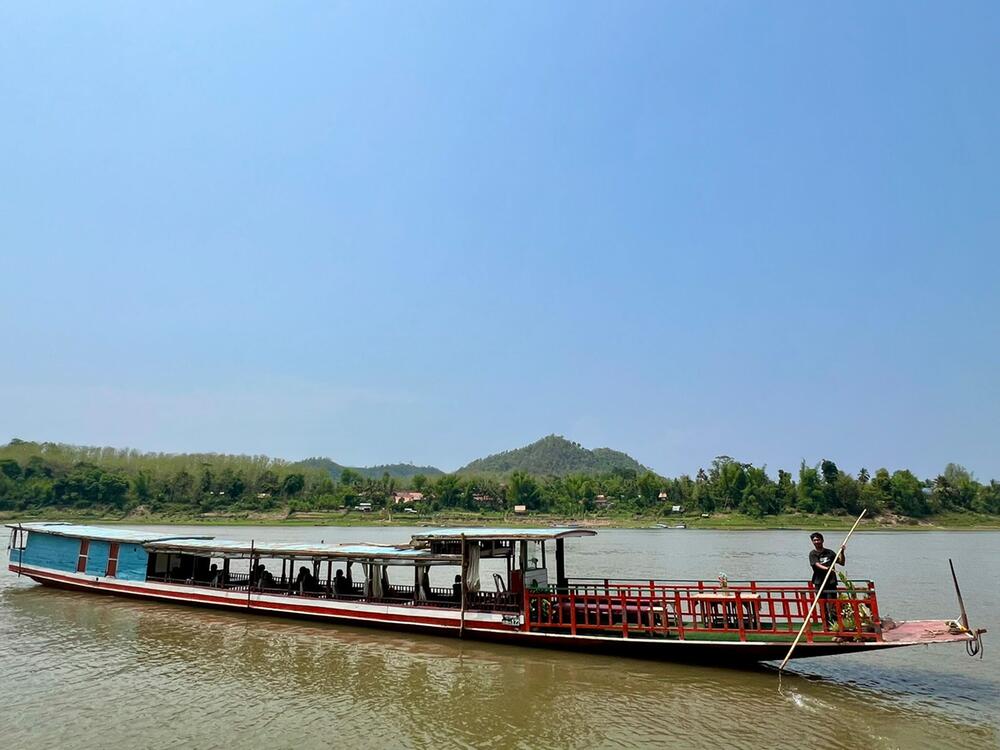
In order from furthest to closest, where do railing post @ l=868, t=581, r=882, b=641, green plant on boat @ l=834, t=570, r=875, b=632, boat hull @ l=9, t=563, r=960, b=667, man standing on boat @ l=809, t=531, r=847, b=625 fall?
boat hull @ l=9, t=563, r=960, b=667 → man standing on boat @ l=809, t=531, r=847, b=625 → green plant on boat @ l=834, t=570, r=875, b=632 → railing post @ l=868, t=581, r=882, b=641

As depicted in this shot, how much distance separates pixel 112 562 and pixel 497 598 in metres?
14.5

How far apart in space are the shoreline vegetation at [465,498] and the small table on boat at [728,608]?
7699 cm

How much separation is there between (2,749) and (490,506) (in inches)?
3981

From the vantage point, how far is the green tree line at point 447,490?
287 feet

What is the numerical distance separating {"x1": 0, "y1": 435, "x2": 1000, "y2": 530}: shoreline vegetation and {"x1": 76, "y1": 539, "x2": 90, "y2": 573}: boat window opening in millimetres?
69687

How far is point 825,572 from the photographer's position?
13.0 meters

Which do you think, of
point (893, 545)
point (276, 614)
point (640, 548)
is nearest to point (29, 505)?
point (640, 548)

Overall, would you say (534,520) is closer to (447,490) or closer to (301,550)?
(447,490)

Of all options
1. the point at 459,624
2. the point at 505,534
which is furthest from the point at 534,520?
the point at 505,534

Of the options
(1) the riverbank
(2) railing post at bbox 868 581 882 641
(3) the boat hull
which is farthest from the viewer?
(1) the riverbank

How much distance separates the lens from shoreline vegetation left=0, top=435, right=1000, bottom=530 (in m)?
86.3

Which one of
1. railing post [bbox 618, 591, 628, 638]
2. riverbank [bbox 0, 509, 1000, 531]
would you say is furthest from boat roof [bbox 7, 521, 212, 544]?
riverbank [bbox 0, 509, 1000, 531]

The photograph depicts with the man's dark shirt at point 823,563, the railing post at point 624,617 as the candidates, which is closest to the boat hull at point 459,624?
the railing post at point 624,617

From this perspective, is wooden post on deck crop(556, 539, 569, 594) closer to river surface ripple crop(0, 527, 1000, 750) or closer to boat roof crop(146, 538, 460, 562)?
river surface ripple crop(0, 527, 1000, 750)
